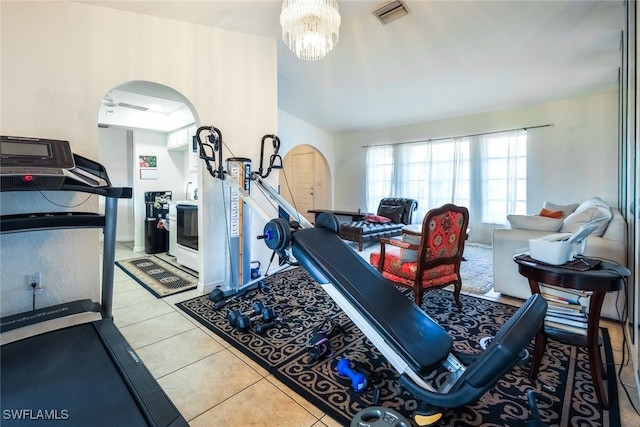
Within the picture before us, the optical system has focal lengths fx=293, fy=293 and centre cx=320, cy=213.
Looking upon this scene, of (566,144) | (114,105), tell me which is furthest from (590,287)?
(114,105)

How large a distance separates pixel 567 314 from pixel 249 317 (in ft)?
7.74

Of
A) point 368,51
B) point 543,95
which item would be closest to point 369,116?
point 368,51

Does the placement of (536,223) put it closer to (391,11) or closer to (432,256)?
(432,256)

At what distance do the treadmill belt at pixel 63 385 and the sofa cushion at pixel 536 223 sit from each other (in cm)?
348

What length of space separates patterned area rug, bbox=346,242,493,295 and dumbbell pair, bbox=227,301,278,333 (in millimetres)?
932

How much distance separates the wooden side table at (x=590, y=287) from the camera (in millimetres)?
1568

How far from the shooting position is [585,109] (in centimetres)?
484

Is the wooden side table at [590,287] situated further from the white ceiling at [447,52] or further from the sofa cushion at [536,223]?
the white ceiling at [447,52]

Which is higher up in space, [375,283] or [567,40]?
[567,40]

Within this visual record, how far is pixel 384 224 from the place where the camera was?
5824 millimetres

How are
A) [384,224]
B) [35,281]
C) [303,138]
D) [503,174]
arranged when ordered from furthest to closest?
[303,138] → [384,224] → [503,174] → [35,281]

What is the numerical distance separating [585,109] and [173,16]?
20.2ft

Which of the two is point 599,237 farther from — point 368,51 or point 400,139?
point 400,139

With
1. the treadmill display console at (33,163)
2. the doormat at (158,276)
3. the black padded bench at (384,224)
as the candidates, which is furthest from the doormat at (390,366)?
the black padded bench at (384,224)
